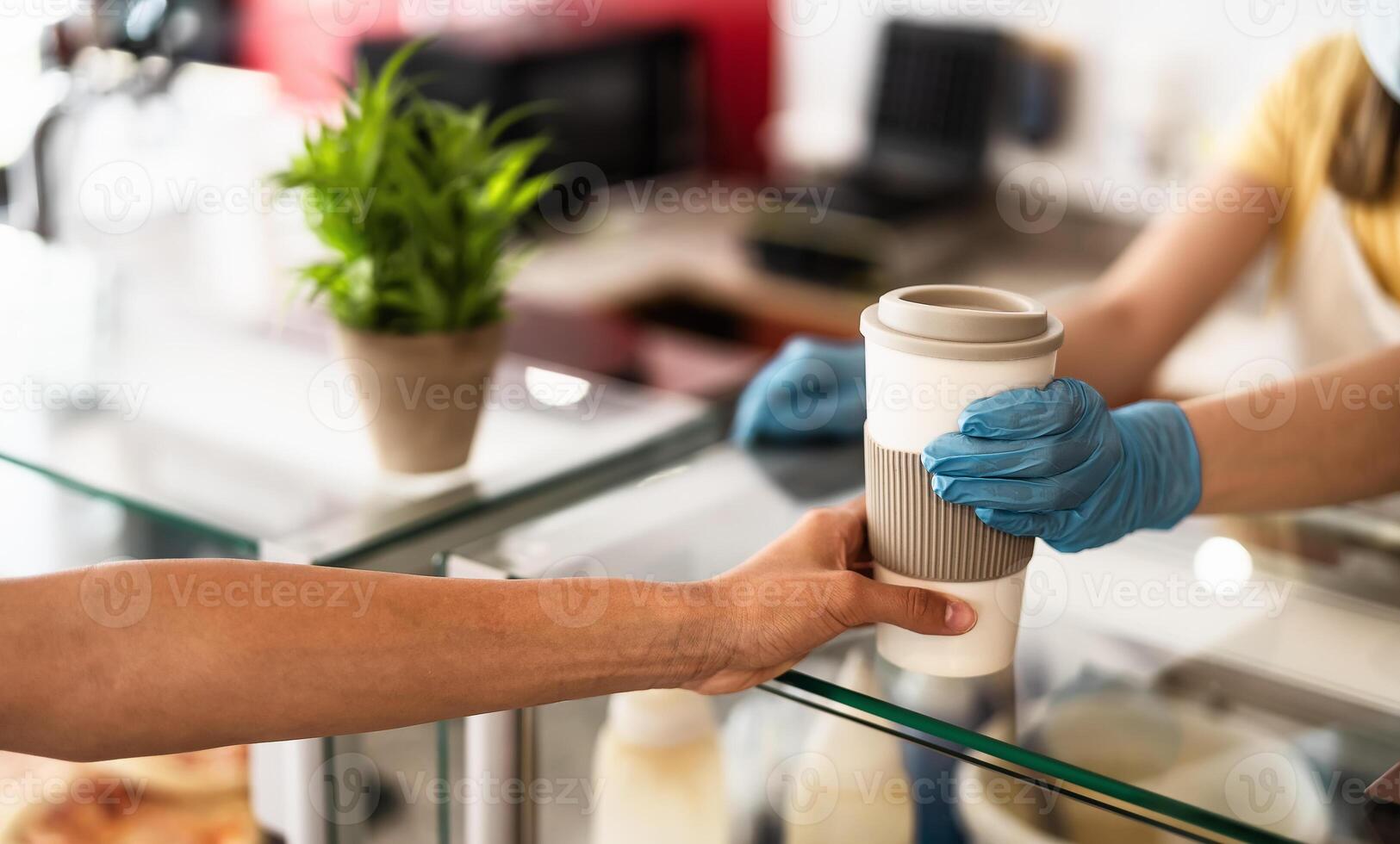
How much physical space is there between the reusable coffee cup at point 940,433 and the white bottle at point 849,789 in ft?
0.61

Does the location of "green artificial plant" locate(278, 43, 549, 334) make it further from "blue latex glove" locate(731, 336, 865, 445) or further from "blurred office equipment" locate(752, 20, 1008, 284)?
"blurred office equipment" locate(752, 20, 1008, 284)

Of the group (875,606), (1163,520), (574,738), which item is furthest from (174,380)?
(1163,520)

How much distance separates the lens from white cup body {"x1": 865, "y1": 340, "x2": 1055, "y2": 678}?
28.5 inches

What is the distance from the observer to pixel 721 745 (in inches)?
39.0

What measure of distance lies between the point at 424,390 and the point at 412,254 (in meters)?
0.11

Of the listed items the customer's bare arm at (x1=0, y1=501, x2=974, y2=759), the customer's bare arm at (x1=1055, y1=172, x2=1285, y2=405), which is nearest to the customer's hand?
the customer's bare arm at (x1=0, y1=501, x2=974, y2=759)

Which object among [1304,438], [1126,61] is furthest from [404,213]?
[1126,61]

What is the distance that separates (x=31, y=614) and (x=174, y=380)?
554mm

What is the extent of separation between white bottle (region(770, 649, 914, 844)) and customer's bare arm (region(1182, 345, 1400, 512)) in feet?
0.98

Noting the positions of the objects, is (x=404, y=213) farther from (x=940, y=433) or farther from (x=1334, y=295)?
(x=1334, y=295)

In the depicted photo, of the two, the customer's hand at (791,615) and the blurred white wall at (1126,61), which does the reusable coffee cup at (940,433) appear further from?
the blurred white wall at (1126,61)

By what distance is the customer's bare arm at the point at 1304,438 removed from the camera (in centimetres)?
92

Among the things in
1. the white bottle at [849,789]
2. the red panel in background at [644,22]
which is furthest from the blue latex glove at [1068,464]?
the red panel in background at [644,22]

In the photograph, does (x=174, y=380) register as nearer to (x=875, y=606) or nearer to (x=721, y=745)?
(x=721, y=745)
